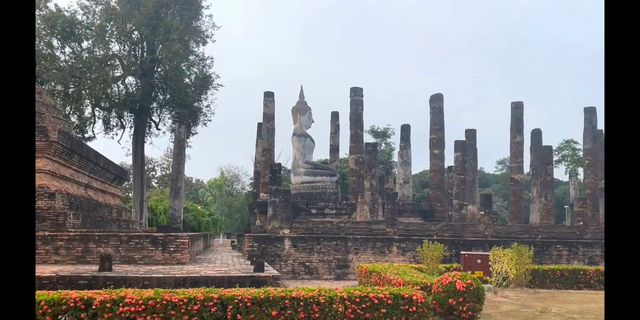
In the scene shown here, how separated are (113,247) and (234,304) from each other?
566 cm

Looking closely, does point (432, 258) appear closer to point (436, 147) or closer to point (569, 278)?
point (569, 278)

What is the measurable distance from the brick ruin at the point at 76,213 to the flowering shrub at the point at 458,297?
18.8 ft

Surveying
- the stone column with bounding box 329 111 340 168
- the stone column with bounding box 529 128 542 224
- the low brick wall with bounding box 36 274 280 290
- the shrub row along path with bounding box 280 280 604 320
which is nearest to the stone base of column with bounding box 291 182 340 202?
the stone column with bounding box 329 111 340 168

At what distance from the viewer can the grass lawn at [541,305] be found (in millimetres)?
10188

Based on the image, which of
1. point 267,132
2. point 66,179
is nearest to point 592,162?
point 267,132

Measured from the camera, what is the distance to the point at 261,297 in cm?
764

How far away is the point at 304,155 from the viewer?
26.7m

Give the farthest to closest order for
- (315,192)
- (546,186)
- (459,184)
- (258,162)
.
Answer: (258,162) → (459,184) → (315,192) → (546,186)

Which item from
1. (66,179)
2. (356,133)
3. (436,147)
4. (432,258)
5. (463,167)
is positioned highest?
(356,133)

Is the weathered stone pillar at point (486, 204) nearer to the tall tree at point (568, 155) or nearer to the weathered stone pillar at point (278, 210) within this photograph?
the weathered stone pillar at point (278, 210)

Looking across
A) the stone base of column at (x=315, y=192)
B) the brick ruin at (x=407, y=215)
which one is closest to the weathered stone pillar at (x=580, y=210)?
the brick ruin at (x=407, y=215)

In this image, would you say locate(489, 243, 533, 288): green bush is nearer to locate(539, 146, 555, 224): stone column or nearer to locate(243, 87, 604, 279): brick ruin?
locate(243, 87, 604, 279): brick ruin

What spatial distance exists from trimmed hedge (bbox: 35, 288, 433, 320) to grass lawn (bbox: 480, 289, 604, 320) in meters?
2.46
